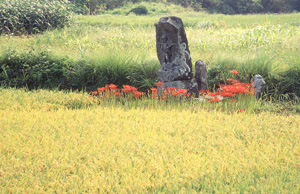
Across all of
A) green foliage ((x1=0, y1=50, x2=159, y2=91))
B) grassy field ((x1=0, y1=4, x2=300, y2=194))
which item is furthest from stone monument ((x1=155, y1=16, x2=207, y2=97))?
green foliage ((x1=0, y1=50, x2=159, y2=91))

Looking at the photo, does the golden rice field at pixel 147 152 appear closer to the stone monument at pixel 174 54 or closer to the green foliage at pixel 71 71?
the stone monument at pixel 174 54

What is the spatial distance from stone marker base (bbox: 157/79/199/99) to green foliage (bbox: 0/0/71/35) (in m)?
10.3

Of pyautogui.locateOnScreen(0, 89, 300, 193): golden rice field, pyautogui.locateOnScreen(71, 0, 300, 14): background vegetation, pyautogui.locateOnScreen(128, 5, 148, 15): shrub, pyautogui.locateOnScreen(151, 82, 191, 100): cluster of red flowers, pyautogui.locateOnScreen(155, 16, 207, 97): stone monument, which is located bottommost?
pyautogui.locateOnScreen(0, 89, 300, 193): golden rice field

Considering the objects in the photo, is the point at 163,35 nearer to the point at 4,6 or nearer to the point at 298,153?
the point at 298,153

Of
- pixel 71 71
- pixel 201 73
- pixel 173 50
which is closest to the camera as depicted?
pixel 173 50

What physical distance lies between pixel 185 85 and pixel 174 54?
2.36 feet

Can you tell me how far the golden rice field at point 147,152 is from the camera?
3.03m

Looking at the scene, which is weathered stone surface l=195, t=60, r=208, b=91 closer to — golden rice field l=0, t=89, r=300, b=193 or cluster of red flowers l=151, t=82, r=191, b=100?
cluster of red flowers l=151, t=82, r=191, b=100

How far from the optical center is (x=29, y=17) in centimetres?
1488

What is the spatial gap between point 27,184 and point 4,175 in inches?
13.2

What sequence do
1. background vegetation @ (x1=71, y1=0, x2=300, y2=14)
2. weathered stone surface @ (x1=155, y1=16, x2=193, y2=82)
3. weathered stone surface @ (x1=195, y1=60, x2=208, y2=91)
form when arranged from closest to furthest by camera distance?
weathered stone surface @ (x1=155, y1=16, x2=193, y2=82)
weathered stone surface @ (x1=195, y1=60, x2=208, y2=91)
background vegetation @ (x1=71, y1=0, x2=300, y2=14)

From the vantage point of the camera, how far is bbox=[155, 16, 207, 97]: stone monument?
253 inches

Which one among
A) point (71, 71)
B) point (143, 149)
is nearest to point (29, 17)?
point (71, 71)

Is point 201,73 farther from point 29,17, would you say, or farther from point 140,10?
point 140,10
